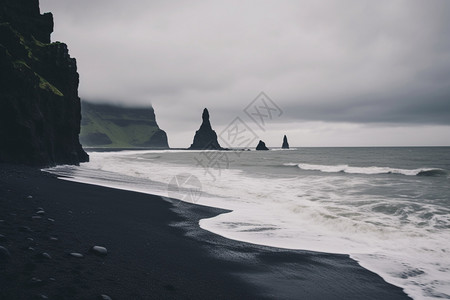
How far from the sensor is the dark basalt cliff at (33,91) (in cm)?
2125

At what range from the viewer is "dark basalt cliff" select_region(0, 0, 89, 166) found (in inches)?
837

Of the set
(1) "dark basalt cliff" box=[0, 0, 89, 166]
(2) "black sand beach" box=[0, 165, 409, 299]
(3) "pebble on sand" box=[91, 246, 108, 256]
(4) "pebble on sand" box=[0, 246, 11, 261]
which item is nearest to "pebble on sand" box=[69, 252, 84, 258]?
(2) "black sand beach" box=[0, 165, 409, 299]

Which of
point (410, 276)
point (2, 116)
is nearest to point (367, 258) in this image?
point (410, 276)

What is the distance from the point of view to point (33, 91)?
23656 mm

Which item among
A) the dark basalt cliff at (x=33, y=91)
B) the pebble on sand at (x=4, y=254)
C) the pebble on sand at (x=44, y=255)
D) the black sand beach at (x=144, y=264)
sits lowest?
the black sand beach at (x=144, y=264)

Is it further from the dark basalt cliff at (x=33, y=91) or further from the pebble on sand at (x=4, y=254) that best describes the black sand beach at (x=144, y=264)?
the dark basalt cliff at (x=33, y=91)

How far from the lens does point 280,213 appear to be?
13039 mm

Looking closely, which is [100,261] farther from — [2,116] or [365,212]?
[2,116]

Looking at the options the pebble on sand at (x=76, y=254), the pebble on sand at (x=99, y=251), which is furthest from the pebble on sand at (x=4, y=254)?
the pebble on sand at (x=99, y=251)

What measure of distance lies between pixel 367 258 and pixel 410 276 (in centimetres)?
120

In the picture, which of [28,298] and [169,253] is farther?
[169,253]

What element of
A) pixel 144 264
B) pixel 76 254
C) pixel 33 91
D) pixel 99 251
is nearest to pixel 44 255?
pixel 76 254

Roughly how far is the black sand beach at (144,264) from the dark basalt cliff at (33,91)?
620 inches

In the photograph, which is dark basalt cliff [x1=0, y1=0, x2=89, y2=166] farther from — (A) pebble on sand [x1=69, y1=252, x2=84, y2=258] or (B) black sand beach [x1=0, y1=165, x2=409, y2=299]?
(A) pebble on sand [x1=69, y1=252, x2=84, y2=258]
